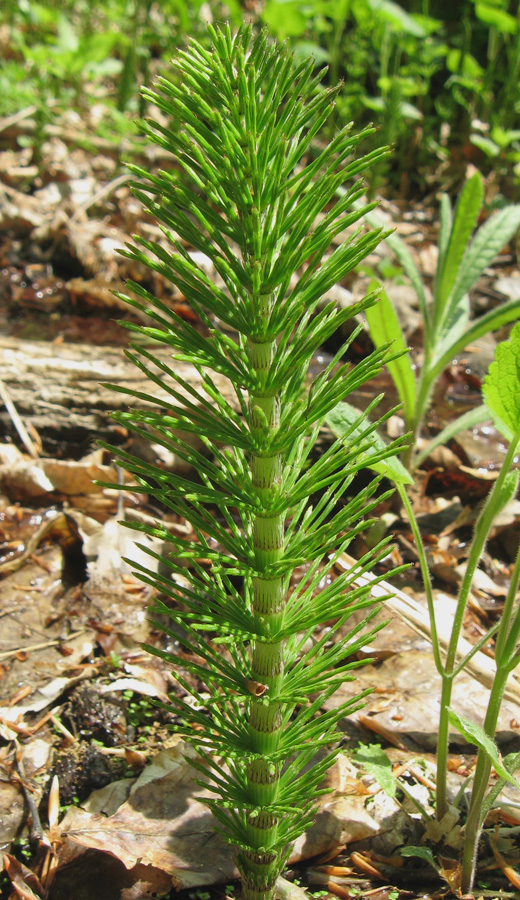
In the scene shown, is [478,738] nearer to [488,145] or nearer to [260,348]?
[260,348]

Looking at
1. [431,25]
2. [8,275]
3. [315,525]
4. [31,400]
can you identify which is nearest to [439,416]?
[31,400]

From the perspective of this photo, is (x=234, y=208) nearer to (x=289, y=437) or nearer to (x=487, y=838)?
(x=289, y=437)

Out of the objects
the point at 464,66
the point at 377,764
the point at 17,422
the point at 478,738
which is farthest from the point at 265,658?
the point at 464,66

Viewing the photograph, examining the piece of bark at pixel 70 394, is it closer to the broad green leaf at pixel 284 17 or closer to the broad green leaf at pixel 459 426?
the broad green leaf at pixel 459 426

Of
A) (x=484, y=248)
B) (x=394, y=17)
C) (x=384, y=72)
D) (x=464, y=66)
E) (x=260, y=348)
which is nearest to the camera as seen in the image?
(x=260, y=348)

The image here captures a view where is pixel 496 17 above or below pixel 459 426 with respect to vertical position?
above

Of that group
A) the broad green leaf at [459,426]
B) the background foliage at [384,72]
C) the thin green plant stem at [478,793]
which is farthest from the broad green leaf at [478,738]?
the background foliage at [384,72]
